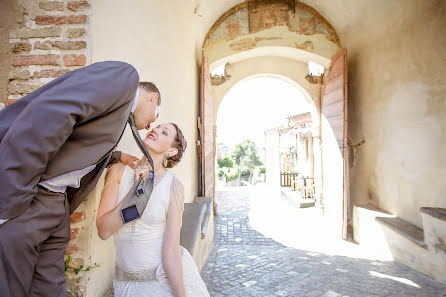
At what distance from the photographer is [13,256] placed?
850mm

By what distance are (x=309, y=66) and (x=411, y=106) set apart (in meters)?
4.48

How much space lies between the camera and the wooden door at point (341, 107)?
5529 millimetres

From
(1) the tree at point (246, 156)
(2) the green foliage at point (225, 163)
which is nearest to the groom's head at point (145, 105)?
(2) the green foliage at point (225, 163)

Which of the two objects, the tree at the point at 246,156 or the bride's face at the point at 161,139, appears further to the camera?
the tree at the point at 246,156

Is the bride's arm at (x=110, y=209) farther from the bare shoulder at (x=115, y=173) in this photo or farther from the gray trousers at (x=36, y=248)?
the gray trousers at (x=36, y=248)

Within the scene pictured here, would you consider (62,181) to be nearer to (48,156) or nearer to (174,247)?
(48,156)

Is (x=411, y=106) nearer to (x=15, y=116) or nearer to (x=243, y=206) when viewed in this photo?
(x=15, y=116)

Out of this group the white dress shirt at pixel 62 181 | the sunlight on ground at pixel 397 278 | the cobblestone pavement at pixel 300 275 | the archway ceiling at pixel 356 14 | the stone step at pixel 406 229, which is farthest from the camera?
the archway ceiling at pixel 356 14

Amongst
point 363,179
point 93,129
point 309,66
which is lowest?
point 363,179

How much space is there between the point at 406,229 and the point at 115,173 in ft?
14.6

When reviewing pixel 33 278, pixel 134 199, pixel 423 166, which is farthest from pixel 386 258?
pixel 33 278

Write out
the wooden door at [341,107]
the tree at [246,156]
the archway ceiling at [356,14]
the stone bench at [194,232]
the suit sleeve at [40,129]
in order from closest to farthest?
the suit sleeve at [40,129], the stone bench at [194,232], the archway ceiling at [356,14], the wooden door at [341,107], the tree at [246,156]

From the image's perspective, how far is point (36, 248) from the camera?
3.07 ft

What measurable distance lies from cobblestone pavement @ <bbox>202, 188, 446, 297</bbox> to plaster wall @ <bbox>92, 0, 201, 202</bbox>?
5.25 feet
